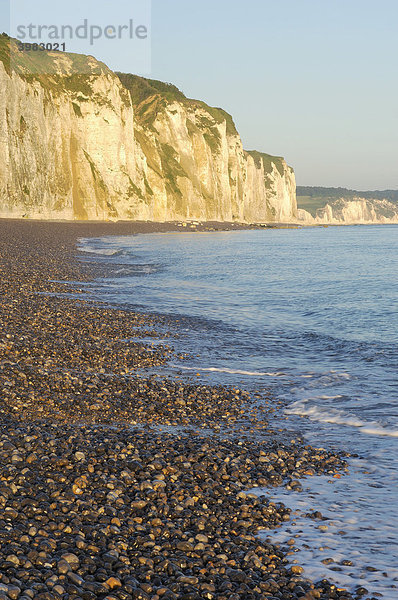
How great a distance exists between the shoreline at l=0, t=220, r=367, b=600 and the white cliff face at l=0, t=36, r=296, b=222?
51.7m

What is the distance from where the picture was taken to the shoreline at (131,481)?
399 centimetres

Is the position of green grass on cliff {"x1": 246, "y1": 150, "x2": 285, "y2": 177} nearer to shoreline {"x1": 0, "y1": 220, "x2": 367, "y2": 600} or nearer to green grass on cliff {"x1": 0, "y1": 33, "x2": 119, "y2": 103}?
green grass on cliff {"x1": 0, "y1": 33, "x2": 119, "y2": 103}

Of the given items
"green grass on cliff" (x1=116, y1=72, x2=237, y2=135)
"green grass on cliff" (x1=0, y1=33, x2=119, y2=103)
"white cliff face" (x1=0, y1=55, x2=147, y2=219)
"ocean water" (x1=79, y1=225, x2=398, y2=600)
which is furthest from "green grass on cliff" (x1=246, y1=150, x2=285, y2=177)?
"ocean water" (x1=79, y1=225, x2=398, y2=600)

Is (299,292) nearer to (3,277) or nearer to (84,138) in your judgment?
(3,277)

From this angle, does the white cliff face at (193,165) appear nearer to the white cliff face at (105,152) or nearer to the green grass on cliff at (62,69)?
the white cliff face at (105,152)

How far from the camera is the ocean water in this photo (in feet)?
15.7

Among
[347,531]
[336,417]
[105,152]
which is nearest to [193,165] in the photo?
[105,152]

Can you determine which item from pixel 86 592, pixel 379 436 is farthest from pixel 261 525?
pixel 379 436

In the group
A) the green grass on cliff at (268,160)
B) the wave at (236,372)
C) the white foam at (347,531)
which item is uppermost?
the green grass on cliff at (268,160)

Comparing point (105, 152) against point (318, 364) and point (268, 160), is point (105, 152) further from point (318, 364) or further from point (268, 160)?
point (268, 160)

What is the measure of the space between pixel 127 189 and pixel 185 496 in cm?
8226

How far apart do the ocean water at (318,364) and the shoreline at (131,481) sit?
1.18 feet

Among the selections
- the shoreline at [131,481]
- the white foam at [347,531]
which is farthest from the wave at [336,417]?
the white foam at [347,531]

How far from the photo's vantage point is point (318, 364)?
11570 mm
